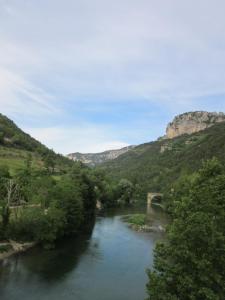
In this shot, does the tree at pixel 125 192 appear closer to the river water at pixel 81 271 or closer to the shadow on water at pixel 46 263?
the river water at pixel 81 271

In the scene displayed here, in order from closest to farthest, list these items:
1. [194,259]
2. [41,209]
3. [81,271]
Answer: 1. [194,259]
2. [81,271]
3. [41,209]

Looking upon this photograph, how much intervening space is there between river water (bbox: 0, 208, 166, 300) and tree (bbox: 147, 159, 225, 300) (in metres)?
14.4

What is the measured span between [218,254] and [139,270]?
1015 inches

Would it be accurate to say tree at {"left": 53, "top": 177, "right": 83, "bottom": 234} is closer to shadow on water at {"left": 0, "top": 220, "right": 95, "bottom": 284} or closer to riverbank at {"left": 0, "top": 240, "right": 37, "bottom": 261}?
shadow on water at {"left": 0, "top": 220, "right": 95, "bottom": 284}

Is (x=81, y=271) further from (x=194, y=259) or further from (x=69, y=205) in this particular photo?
(x=194, y=259)

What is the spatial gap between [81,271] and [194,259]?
25.1 m

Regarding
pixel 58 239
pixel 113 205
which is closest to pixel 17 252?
pixel 58 239

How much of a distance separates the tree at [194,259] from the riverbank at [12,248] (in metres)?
28.9

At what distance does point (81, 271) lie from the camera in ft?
144

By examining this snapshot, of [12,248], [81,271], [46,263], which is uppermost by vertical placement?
[12,248]

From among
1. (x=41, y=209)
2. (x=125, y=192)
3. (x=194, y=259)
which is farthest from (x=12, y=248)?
(x=125, y=192)

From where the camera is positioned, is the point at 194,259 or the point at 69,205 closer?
the point at 194,259

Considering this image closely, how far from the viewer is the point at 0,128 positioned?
167 m

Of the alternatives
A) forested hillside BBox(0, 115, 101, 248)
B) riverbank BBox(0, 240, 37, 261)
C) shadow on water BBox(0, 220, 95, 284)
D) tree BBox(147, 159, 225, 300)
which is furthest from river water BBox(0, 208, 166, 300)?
tree BBox(147, 159, 225, 300)
